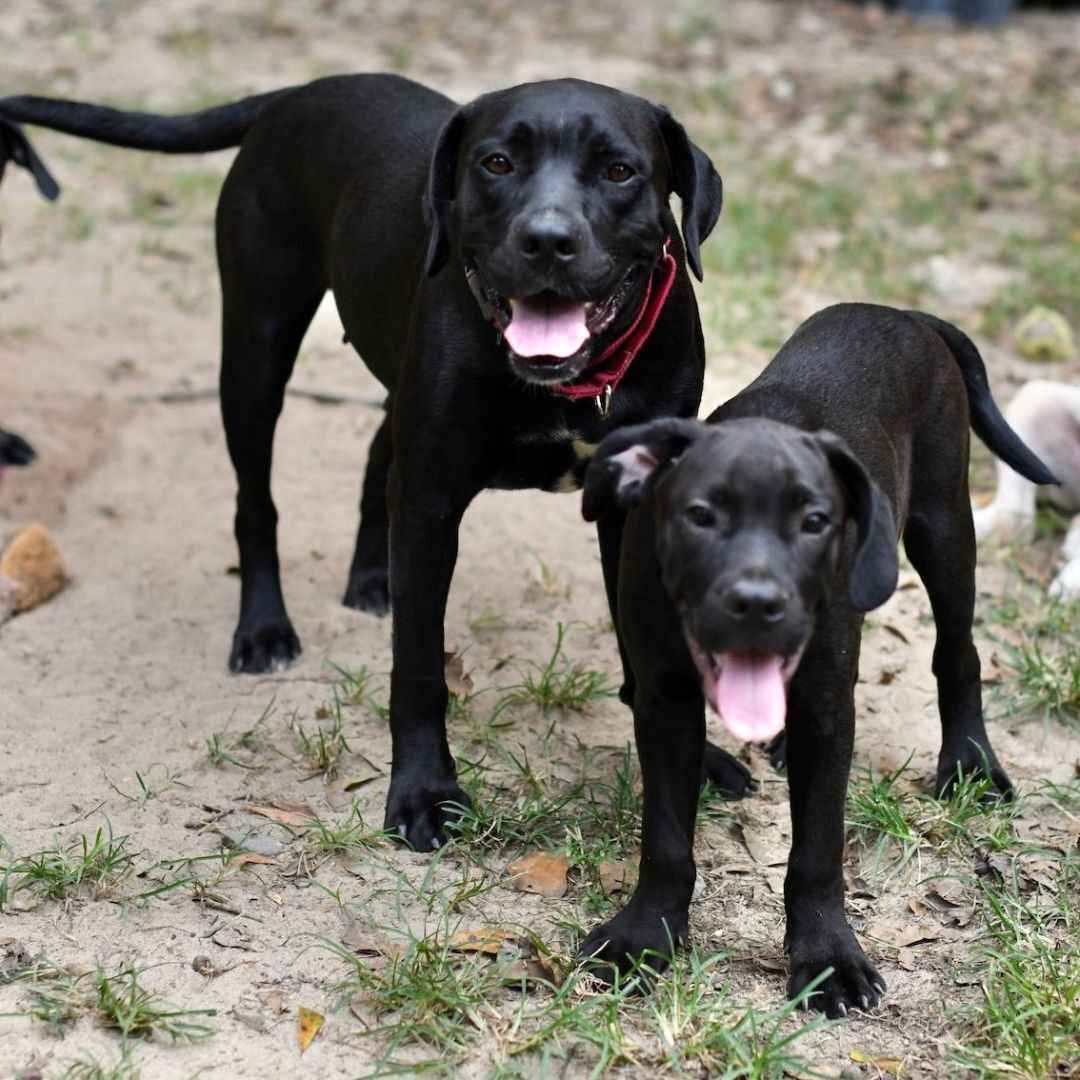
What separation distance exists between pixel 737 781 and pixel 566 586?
4.15 feet

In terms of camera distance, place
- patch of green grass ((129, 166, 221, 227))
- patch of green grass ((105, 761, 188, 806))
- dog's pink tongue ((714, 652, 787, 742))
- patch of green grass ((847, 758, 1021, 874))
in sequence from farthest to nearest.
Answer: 1. patch of green grass ((129, 166, 221, 227))
2. patch of green grass ((105, 761, 188, 806))
3. patch of green grass ((847, 758, 1021, 874))
4. dog's pink tongue ((714, 652, 787, 742))

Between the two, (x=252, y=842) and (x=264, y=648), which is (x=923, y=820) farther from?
(x=264, y=648)

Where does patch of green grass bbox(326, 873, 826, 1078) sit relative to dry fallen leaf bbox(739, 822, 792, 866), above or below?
above

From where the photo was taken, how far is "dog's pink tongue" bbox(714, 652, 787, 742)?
298 centimetres

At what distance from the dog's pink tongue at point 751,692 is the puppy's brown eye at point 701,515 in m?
0.24

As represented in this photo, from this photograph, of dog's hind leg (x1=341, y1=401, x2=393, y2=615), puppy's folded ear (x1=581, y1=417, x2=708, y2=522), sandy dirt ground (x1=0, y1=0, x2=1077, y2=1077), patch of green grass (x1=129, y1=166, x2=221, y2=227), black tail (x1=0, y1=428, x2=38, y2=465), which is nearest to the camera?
puppy's folded ear (x1=581, y1=417, x2=708, y2=522)

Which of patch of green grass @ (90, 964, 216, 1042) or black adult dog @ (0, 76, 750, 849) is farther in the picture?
black adult dog @ (0, 76, 750, 849)

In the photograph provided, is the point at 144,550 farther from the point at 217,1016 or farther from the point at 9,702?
the point at 217,1016

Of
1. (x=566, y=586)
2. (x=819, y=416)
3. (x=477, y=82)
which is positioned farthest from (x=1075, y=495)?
(x=477, y=82)


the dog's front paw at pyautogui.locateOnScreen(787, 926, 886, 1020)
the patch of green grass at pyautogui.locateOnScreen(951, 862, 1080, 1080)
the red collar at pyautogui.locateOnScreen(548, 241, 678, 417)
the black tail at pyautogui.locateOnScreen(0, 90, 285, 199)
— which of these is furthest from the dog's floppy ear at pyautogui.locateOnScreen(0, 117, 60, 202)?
the patch of green grass at pyautogui.locateOnScreen(951, 862, 1080, 1080)

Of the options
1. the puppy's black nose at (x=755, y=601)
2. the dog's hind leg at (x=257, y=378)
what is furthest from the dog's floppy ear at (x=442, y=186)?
the puppy's black nose at (x=755, y=601)

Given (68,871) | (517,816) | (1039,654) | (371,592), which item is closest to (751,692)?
(517,816)

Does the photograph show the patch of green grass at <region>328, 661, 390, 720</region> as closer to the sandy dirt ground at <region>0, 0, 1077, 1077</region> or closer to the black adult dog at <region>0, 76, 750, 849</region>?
the sandy dirt ground at <region>0, 0, 1077, 1077</region>

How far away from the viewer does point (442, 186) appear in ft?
12.9
